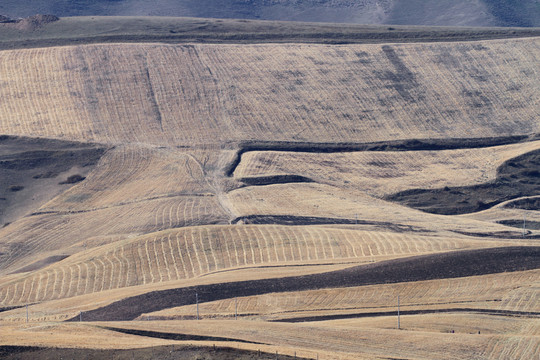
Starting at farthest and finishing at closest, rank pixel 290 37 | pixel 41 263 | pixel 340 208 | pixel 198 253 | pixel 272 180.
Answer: pixel 290 37 < pixel 272 180 < pixel 340 208 < pixel 41 263 < pixel 198 253

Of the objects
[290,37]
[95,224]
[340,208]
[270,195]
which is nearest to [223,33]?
[290,37]

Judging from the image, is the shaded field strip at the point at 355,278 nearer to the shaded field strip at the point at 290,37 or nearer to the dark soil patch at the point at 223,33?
the shaded field strip at the point at 290,37

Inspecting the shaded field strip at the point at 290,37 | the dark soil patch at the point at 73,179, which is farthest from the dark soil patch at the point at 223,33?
the dark soil patch at the point at 73,179

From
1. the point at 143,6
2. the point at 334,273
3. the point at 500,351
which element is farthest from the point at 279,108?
the point at 143,6

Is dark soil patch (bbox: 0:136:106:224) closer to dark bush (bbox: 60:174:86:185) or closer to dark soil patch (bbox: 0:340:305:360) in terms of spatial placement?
dark bush (bbox: 60:174:86:185)

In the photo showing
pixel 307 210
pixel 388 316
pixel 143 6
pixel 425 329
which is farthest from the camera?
pixel 143 6

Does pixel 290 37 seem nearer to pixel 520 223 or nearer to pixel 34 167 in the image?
pixel 34 167

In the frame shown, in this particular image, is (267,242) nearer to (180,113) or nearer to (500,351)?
(500,351)
